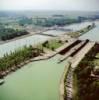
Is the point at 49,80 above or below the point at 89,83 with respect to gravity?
below

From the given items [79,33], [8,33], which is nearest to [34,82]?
[8,33]

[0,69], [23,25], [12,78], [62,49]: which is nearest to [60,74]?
[12,78]

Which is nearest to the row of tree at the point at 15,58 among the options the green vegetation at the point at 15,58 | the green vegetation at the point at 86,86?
the green vegetation at the point at 15,58

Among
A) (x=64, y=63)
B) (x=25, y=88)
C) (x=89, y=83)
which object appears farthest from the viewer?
(x=64, y=63)

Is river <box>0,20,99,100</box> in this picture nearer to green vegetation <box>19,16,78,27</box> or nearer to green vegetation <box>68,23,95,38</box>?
green vegetation <box>68,23,95,38</box>

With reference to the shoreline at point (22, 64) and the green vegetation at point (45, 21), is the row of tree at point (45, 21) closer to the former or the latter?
the green vegetation at point (45, 21)

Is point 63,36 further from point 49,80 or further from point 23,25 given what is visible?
point 49,80

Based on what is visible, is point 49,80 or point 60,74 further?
point 60,74

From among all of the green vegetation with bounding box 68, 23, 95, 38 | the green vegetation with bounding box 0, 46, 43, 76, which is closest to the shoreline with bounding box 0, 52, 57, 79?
the green vegetation with bounding box 0, 46, 43, 76
